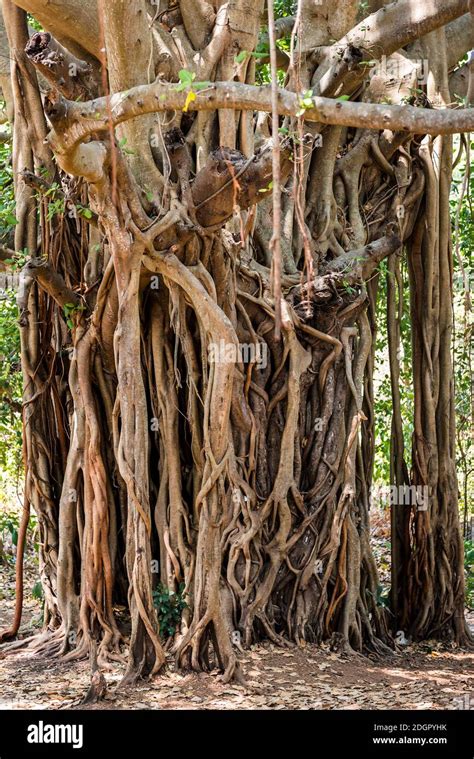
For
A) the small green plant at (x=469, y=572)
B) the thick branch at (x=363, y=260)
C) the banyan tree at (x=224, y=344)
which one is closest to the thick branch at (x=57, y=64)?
the banyan tree at (x=224, y=344)

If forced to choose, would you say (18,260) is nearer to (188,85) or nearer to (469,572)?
(188,85)

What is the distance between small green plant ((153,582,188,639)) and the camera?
468 cm

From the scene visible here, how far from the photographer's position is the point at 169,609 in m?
4.71

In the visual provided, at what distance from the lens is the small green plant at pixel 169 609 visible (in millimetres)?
4684

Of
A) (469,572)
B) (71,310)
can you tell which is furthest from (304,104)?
(469,572)

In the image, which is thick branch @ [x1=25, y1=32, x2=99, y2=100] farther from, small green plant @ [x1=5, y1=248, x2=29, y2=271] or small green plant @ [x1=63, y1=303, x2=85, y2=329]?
small green plant @ [x1=63, y1=303, x2=85, y2=329]

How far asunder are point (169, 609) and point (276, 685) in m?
0.72

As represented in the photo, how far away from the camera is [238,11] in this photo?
474 cm

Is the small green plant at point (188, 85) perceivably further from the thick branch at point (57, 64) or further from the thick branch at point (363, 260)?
the thick branch at point (363, 260)

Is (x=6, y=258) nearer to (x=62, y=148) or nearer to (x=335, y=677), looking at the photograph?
(x=62, y=148)

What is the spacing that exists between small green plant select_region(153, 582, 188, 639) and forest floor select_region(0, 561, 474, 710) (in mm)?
364

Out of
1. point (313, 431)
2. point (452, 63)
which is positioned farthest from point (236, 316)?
point (452, 63)

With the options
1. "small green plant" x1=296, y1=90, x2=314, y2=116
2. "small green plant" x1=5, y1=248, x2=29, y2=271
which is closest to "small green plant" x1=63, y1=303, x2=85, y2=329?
"small green plant" x1=5, y1=248, x2=29, y2=271

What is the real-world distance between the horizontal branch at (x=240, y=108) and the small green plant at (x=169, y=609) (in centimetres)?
230
